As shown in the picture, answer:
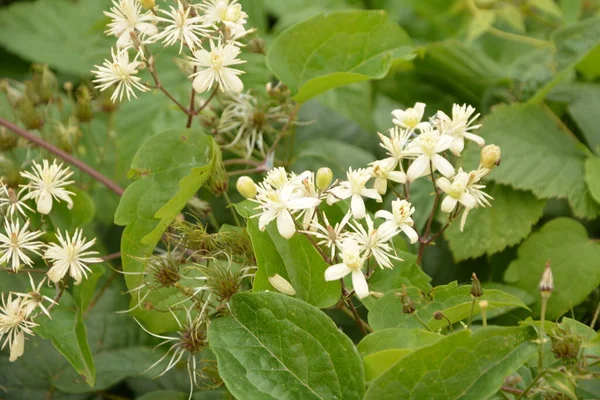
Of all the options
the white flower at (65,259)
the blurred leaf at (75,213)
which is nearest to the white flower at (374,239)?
the white flower at (65,259)

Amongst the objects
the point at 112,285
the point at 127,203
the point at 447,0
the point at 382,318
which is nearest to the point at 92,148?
the point at 112,285

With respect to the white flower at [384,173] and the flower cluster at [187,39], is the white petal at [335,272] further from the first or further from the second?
the flower cluster at [187,39]

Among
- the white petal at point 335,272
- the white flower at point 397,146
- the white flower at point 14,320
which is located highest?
the white flower at point 397,146

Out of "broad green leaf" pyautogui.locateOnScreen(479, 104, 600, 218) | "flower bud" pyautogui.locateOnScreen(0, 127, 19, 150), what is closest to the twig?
"flower bud" pyautogui.locateOnScreen(0, 127, 19, 150)

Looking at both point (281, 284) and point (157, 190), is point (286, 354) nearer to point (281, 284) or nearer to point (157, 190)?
point (281, 284)

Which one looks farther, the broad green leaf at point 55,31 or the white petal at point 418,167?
the broad green leaf at point 55,31

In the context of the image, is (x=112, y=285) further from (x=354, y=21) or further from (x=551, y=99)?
(x=551, y=99)

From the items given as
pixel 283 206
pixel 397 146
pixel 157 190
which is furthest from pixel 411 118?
pixel 157 190
